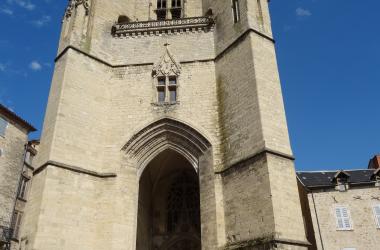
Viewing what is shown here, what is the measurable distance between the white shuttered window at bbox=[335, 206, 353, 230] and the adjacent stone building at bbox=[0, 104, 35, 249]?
13.1 meters

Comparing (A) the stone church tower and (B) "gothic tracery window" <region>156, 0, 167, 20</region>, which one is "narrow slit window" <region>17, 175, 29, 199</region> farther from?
(B) "gothic tracery window" <region>156, 0, 167, 20</region>

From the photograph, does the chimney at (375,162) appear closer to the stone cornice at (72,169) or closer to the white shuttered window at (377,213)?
the white shuttered window at (377,213)

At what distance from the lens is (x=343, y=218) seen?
44.6 ft

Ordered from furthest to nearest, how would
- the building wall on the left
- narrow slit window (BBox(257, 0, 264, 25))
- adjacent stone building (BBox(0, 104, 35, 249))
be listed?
the building wall on the left
adjacent stone building (BBox(0, 104, 35, 249))
narrow slit window (BBox(257, 0, 264, 25))

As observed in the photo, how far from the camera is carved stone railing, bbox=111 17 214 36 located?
40.8 feet

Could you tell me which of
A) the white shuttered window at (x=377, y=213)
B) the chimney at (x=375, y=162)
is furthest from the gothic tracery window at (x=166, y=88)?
the chimney at (x=375, y=162)

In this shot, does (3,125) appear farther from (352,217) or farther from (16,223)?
(352,217)

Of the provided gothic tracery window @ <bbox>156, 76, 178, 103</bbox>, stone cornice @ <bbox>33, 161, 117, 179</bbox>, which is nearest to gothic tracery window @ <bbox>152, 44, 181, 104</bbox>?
gothic tracery window @ <bbox>156, 76, 178, 103</bbox>

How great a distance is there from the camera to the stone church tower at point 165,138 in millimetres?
8797

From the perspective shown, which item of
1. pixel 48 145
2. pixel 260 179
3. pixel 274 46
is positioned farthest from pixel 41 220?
pixel 274 46

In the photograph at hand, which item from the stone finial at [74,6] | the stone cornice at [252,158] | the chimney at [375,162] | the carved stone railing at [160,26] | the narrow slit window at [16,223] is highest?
the stone finial at [74,6]

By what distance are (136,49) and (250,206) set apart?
644cm

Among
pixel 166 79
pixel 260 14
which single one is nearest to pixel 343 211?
pixel 260 14

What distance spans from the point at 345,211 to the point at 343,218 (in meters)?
0.29
